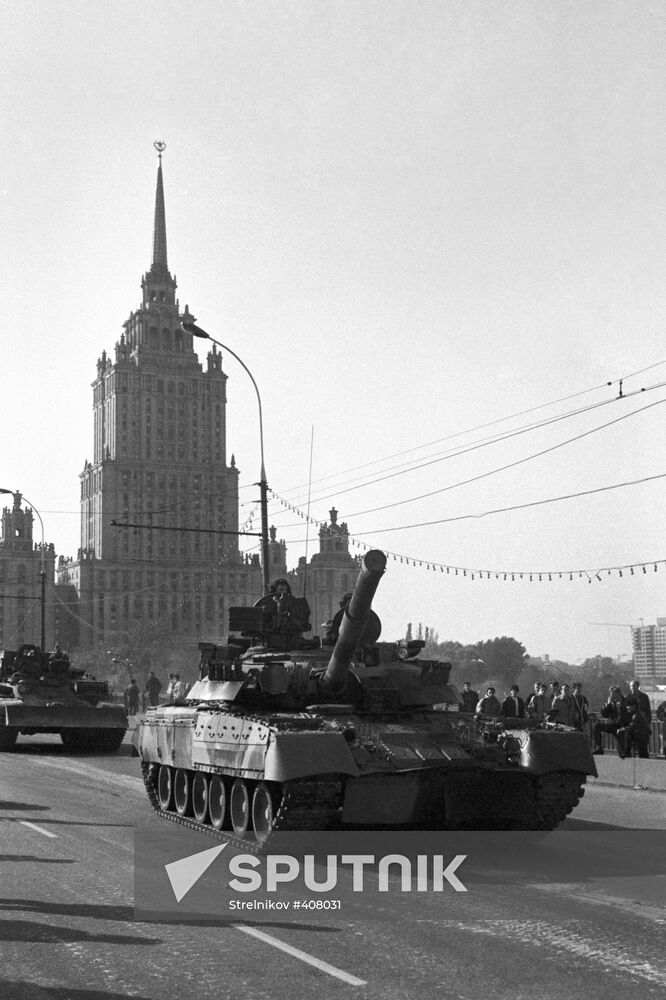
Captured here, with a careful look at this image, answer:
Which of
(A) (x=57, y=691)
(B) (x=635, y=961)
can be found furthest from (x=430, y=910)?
(A) (x=57, y=691)

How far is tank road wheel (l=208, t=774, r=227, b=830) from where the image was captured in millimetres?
14305

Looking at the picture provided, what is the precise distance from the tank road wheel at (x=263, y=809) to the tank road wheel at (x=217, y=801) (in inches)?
33.7

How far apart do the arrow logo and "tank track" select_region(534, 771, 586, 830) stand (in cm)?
328

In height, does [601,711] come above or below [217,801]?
above

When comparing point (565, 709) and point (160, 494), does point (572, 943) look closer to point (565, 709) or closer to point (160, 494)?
point (565, 709)

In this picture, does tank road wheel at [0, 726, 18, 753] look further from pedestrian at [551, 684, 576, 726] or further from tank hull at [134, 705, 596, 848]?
tank hull at [134, 705, 596, 848]

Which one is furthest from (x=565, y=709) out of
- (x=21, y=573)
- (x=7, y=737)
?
(x=21, y=573)

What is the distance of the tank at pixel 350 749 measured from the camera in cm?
1278

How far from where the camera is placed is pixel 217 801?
47.8 feet

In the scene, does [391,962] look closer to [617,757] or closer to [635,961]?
[635,961]

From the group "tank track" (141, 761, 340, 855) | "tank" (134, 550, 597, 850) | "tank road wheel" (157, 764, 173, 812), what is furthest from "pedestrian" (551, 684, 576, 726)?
"tank track" (141, 761, 340, 855)

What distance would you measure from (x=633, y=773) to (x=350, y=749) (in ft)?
30.6

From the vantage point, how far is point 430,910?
9.84 metres

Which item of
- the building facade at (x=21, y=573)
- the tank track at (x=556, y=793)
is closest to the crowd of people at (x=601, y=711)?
the tank track at (x=556, y=793)
